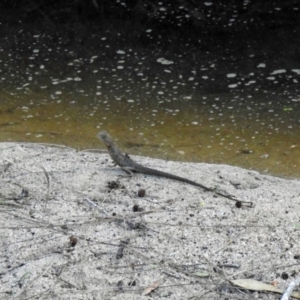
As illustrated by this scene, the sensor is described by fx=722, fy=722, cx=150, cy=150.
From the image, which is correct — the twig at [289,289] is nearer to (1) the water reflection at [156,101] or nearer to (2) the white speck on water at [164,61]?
(1) the water reflection at [156,101]

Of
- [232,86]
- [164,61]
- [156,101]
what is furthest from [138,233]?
[164,61]

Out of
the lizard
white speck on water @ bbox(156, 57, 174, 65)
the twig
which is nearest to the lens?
the twig

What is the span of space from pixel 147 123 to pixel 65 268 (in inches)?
116

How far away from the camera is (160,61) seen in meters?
7.99

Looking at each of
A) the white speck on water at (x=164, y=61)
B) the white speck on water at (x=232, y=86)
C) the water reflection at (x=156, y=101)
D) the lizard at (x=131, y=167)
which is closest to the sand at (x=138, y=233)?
the lizard at (x=131, y=167)

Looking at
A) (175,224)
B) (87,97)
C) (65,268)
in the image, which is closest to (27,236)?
(65,268)

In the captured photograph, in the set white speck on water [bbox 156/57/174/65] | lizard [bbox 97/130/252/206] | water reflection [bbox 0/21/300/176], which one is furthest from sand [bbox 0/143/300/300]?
white speck on water [bbox 156/57/174/65]

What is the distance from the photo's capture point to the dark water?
249 inches

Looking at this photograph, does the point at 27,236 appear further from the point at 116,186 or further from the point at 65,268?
the point at 116,186

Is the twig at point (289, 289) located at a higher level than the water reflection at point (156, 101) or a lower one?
higher

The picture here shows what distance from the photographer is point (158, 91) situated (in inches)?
288

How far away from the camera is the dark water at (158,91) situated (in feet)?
20.8

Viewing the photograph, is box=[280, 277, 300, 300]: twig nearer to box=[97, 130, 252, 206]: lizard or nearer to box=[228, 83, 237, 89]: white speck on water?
box=[97, 130, 252, 206]: lizard

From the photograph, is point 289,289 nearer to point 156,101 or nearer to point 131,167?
point 131,167
